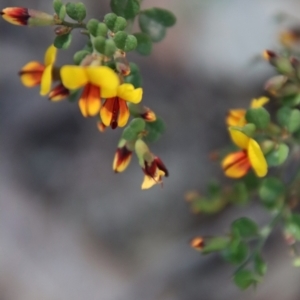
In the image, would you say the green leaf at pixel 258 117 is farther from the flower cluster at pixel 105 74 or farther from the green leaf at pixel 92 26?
the green leaf at pixel 92 26

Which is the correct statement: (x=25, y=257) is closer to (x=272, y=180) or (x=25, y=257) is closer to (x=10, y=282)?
(x=10, y=282)

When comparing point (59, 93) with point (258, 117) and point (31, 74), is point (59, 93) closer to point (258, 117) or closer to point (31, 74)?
point (31, 74)

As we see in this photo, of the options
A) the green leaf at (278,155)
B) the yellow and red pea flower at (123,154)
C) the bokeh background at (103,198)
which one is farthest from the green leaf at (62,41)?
the bokeh background at (103,198)

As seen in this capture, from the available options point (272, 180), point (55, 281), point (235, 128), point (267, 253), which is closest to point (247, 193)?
point (272, 180)

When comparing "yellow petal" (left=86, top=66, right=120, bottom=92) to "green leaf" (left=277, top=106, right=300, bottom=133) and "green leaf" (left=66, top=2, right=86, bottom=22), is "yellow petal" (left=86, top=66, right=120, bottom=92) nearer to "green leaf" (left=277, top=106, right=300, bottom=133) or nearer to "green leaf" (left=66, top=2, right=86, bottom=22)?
"green leaf" (left=66, top=2, right=86, bottom=22)

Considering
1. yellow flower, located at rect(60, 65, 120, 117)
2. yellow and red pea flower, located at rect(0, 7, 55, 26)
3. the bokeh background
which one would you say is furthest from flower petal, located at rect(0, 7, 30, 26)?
the bokeh background

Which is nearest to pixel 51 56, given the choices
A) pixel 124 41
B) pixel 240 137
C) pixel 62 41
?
pixel 62 41
